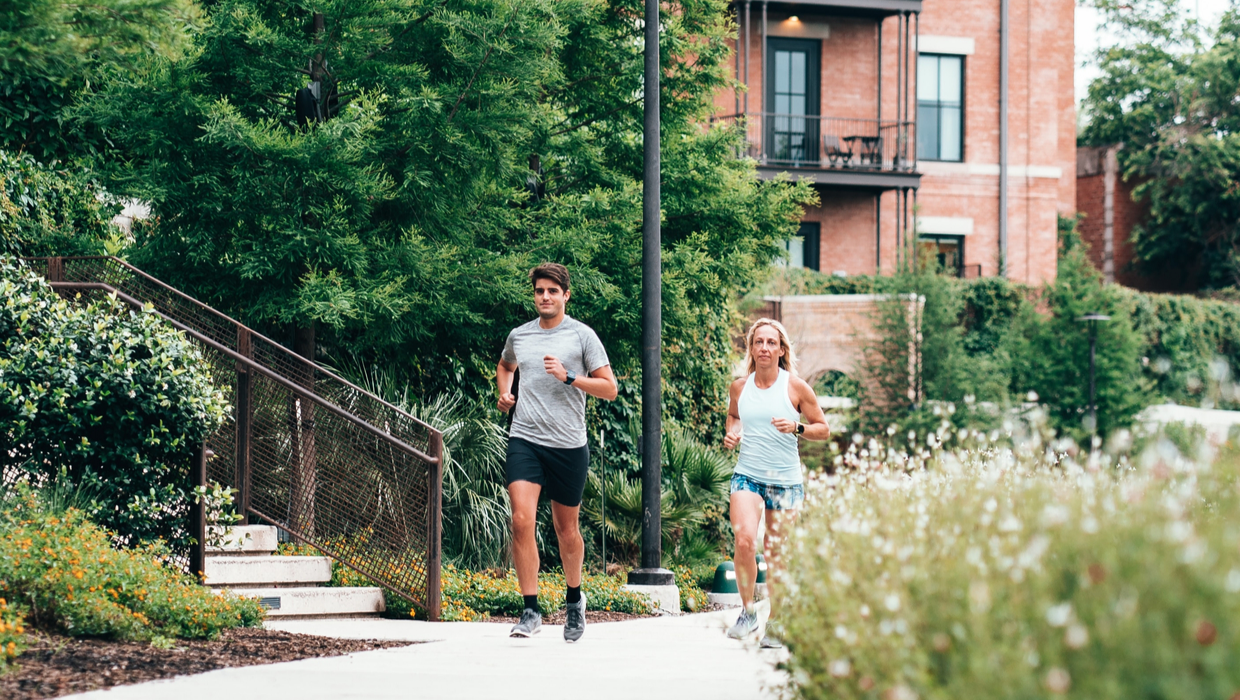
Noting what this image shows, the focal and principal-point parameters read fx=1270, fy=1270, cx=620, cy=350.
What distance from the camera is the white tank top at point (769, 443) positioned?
24.1ft

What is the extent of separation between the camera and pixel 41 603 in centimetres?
629

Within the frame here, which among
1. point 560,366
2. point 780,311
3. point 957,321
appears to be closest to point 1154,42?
point 957,321

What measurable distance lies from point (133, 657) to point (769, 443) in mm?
3569

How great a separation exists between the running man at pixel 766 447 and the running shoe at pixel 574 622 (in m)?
0.94

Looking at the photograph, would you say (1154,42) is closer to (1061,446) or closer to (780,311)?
(780,311)

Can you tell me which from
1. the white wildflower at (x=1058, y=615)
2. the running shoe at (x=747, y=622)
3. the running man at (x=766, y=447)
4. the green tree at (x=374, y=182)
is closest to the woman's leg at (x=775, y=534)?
the running man at (x=766, y=447)

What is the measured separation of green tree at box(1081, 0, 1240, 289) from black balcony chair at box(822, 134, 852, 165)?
44.6 ft

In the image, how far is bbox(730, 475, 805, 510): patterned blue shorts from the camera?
289 inches

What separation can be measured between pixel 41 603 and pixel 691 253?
8.24 meters

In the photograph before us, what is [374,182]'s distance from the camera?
34.6ft

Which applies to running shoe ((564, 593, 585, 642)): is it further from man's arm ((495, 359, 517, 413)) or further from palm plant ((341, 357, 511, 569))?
palm plant ((341, 357, 511, 569))

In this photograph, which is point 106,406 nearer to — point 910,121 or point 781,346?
point 781,346

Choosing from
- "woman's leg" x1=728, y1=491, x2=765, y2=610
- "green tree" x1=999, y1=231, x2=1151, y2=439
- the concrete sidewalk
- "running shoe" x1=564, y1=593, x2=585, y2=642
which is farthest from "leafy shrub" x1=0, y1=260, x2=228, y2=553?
"green tree" x1=999, y1=231, x2=1151, y2=439

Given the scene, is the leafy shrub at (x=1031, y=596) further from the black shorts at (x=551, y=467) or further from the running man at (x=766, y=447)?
the black shorts at (x=551, y=467)
